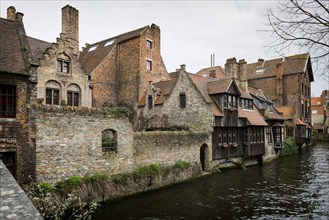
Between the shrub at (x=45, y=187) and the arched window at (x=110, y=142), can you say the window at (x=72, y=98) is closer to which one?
the arched window at (x=110, y=142)

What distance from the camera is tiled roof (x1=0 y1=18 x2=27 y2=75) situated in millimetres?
12961

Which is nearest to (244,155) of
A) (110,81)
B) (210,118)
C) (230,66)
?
(210,118)

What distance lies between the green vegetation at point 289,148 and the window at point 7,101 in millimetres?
28441

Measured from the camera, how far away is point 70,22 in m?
26.0

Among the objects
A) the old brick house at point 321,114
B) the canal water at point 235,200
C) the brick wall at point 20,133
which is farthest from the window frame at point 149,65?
the old brick house at point 321,114

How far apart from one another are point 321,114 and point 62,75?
61.3m

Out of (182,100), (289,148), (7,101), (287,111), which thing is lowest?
(289,148)

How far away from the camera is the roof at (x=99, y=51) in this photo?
29.1 meters

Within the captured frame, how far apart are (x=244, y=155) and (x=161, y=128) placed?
825cm

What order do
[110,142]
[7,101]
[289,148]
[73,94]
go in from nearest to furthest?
1. [7,101]
2. [110,142]
3. [73,94]
4. [289,148]

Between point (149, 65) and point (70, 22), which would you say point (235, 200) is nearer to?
point (149, 65)

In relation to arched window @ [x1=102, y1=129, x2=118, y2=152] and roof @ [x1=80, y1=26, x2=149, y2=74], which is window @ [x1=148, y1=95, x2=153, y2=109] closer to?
roof @ [x1=80, y1=26, x2=149, y2=74]

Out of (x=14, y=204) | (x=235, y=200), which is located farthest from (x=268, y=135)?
(x=14, y=204)

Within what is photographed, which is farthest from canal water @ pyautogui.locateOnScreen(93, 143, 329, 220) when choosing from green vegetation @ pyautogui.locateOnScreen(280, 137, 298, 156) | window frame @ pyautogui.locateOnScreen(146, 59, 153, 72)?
window frame @ pyautogui.locateOnScreen(146, 59, 153, 72)
